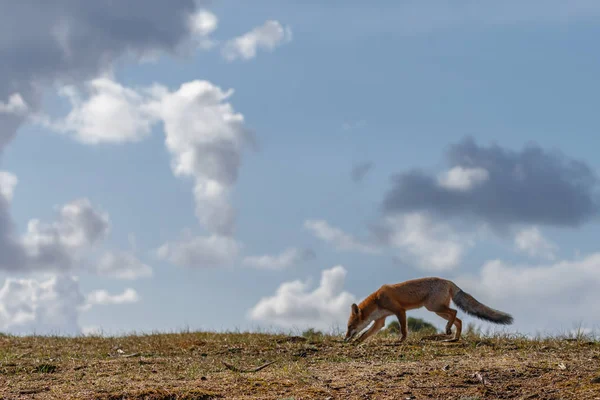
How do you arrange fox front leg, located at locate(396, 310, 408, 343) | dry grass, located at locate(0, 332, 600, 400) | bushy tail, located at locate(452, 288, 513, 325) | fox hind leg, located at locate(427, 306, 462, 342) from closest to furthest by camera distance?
dry grass, located at locate(0, 332, 600, 400), fox hind leg, located at locate(427, 306, 462, 342), fox front leg, located at locate(396, 310, 408, 343), bushy tail, located at locate(452, 288, 513, 325)

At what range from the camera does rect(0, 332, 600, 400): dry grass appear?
10.1m

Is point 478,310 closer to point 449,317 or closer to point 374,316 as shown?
point 449,317

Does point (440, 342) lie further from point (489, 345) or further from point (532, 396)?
point (532, 396)

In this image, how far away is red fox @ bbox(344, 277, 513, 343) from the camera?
53.1 ft

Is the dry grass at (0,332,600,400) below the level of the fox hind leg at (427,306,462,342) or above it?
below

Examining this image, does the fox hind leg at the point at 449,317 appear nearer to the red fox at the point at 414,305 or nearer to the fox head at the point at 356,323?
the red fox at the point at 414,305

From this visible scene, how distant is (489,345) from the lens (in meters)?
14.2

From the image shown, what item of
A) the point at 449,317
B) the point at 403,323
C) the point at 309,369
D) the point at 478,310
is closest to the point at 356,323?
the point at 403,323

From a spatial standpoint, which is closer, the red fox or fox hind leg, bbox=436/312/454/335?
fox hind leg, bbox=436/312/454/335

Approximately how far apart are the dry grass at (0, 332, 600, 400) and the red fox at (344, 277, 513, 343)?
2.02ft

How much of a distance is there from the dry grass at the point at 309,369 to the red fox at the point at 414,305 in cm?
62

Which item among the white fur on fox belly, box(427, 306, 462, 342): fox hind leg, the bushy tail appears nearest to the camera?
box(427, 306, 462, 342): fox hind leg

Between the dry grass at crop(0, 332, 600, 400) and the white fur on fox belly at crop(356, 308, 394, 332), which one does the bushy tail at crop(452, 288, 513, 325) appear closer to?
the dry grass at crop(0, 332, 600, 400)

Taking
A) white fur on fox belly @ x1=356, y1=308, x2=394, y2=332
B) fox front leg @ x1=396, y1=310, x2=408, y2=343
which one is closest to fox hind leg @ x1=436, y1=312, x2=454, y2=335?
fox front leg @ x1=396, y1=310, x2=408, y2=343
